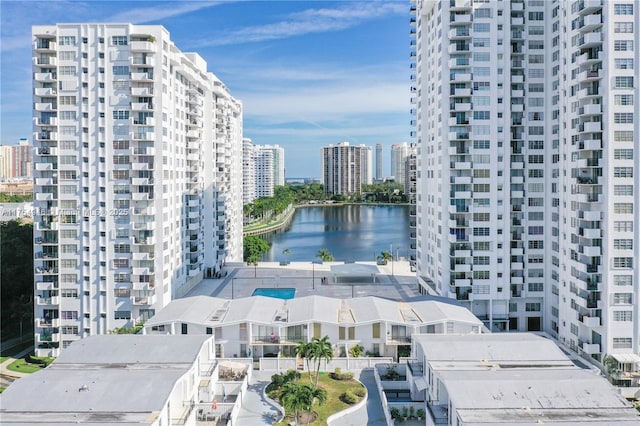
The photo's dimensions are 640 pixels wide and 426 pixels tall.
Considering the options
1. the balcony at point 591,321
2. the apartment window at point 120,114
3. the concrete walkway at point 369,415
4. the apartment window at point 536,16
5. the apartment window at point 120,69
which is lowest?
the concrete walkway at point 369,415

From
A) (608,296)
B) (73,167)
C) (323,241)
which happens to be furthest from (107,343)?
(323,241)

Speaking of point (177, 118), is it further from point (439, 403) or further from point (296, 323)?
point (439, 403)

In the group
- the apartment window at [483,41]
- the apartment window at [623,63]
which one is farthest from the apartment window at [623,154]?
the apartment window at [483,41]

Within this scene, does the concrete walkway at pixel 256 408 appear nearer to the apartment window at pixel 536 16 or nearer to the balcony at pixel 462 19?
the balcony at pixel 462 19

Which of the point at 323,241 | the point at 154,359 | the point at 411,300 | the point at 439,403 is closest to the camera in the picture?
the point at 439,403

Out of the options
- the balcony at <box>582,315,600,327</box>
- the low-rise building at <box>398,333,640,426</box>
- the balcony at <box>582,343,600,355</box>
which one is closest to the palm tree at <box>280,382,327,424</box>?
the low-rise building at <box>398,333,640,426</box>

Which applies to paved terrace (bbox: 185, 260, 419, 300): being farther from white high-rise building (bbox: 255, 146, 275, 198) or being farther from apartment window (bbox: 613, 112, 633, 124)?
white high-rise building (bbox: 255, 146, 275, 198)

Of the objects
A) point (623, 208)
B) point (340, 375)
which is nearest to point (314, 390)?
point (340, 375)
